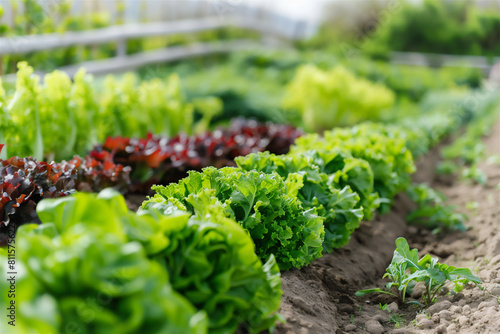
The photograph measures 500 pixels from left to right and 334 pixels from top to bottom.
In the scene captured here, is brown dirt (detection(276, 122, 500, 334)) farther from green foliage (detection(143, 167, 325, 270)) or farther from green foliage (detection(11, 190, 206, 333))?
green foliage (detection(11, 190, 206, 333))

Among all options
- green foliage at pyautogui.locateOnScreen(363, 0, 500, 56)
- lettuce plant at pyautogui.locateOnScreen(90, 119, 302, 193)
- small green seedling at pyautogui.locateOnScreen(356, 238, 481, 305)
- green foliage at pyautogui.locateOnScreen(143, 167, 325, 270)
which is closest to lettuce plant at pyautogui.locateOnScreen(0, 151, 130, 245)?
lettuce plant at pyautogui.locateOnScreen(90, 119, 302, 193)

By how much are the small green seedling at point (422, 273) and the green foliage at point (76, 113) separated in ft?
10.1

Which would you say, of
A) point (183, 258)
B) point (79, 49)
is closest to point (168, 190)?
point (183, 258)

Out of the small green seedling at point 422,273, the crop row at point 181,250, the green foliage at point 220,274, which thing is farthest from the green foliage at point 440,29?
the green foliage at point 220,274

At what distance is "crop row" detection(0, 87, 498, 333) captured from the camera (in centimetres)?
153

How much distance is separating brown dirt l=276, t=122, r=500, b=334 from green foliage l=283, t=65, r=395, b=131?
14.4 feet

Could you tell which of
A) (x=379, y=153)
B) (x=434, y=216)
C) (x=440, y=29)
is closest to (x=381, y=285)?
(x=379, y=153)

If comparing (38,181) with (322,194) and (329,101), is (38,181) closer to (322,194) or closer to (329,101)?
(322,194)

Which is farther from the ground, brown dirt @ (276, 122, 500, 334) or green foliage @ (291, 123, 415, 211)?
green foliage @ (291, 123, 415, 211)

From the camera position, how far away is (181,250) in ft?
6.62

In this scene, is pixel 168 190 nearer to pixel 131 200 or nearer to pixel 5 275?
pixel 5 275

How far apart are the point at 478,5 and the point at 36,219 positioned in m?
37.2

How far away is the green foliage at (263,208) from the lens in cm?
273

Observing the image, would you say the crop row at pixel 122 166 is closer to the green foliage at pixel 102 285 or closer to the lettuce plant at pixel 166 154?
the lettuce plant at pixel 166 154
